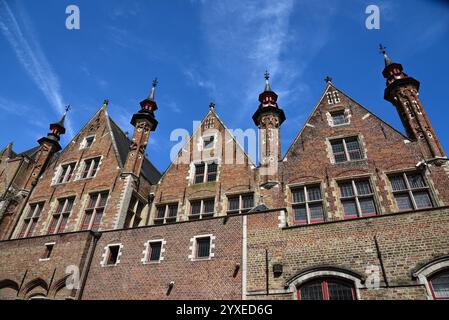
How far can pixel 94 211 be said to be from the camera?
54.3 ft

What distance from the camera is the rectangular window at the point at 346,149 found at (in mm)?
14414

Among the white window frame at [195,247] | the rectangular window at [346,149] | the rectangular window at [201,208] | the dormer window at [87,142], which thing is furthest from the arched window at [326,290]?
the dormer window at [87,142]

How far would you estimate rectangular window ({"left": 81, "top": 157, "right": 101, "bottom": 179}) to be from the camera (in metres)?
18.8

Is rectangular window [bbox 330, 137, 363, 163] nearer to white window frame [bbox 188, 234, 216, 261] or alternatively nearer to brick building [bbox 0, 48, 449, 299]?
brick building [bbox 0, 48, 449, 299]

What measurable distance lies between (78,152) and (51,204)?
411cm

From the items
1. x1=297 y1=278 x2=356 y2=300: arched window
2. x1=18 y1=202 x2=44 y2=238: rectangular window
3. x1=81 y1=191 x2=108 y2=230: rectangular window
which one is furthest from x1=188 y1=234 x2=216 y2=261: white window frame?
x1=18 y1=202 x2=44 y2=238: rectangular window

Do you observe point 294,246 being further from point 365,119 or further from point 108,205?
point 108,205

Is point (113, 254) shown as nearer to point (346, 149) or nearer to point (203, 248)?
point (203, 248)

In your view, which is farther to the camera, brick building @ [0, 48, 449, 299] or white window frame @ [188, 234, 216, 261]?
white window frame @ [188, 234, 216, 261]

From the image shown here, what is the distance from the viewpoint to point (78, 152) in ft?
67.7

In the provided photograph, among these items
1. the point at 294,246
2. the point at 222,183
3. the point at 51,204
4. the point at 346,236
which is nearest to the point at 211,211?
the point at 222,183

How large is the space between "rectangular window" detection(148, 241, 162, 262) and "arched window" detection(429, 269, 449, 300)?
9827mm

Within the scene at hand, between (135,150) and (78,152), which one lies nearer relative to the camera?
(135,150)
